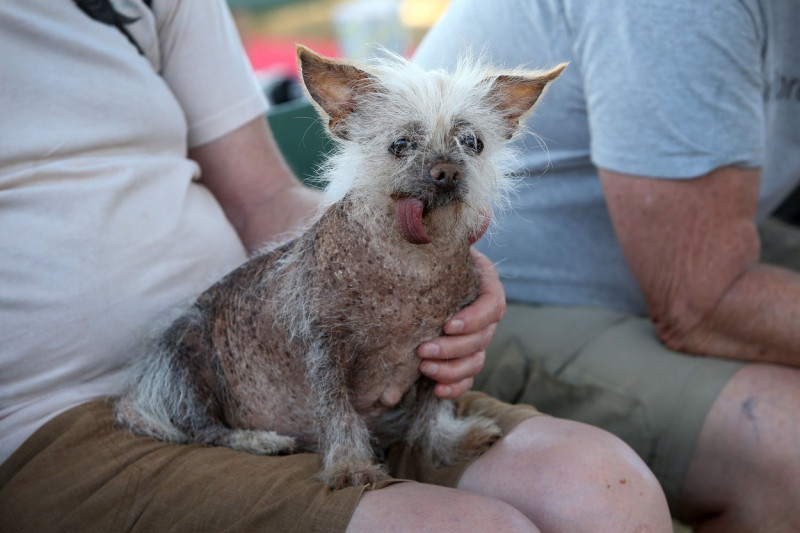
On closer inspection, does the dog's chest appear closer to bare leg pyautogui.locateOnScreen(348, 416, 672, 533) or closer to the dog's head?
the dog's head

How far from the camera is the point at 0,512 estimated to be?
4.47ft

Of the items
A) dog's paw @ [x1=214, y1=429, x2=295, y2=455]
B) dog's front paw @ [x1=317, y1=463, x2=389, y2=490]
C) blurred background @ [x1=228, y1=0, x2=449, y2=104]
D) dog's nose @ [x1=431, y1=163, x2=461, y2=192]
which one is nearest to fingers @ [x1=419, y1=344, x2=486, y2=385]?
dog's front paw @ [x1=317, y1=463, x2=389, y2=490]

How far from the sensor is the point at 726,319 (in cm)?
193

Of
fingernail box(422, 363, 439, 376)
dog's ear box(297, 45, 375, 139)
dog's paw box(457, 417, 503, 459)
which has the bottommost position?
dog's paw box(457, 417, 503, 459)

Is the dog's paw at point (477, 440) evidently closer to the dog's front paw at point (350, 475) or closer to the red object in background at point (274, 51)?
the dog's front paw at point (350, 475)

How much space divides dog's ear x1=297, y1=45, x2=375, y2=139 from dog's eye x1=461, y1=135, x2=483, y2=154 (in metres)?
0.22

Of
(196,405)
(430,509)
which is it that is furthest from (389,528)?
(196,405)

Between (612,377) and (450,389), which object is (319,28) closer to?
(612,377)

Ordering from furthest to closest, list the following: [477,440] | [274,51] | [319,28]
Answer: [319,28], [274,51], [477,440]

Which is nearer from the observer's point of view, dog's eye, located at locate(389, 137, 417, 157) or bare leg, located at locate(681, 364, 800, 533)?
dog's eye, located at locate(389, 137, 417, 157)

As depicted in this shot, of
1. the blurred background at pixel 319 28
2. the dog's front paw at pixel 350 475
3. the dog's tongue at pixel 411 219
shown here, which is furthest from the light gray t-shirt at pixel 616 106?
the blurred background at pixel 319 28

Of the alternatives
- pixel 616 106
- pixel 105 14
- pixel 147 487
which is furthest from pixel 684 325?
pixel 105 14

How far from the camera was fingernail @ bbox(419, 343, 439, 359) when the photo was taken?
146 centimetres

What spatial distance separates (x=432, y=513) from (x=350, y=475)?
0.63 feet
